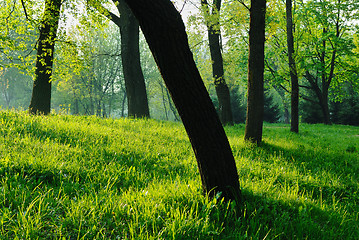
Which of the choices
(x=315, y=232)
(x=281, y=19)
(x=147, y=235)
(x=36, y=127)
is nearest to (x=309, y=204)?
(x=315, y=232)

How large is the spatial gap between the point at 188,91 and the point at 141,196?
1.45 m

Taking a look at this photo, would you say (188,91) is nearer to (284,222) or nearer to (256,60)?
(284,222)

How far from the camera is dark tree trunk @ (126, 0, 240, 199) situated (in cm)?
247

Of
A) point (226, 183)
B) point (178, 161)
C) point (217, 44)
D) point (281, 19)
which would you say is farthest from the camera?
point (281, 19)

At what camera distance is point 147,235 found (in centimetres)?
210

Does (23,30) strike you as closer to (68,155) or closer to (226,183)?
(68,155)

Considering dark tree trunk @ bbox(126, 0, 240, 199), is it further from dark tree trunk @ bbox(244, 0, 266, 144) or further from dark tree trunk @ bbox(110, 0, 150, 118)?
dark tree trunk @ bbox(110, 0, 150, 118)

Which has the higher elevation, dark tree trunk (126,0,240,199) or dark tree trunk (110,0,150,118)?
dark tree trunk (110,0,150,118)

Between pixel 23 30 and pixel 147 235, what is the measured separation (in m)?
8.80

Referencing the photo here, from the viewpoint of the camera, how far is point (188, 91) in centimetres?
265

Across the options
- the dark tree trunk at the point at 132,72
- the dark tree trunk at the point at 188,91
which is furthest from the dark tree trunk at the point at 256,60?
the dark tree trunk at the point at 132,72

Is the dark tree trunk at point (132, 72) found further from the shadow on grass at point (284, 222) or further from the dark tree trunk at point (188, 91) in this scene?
the shadow on grass at point (284, 222)

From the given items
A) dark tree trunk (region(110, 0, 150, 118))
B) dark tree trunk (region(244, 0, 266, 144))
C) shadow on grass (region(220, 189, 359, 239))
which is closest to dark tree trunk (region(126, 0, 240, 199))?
shadow on grass (region(220, 189, 359, 239))

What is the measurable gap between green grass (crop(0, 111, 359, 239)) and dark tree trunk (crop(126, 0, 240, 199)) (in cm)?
35
